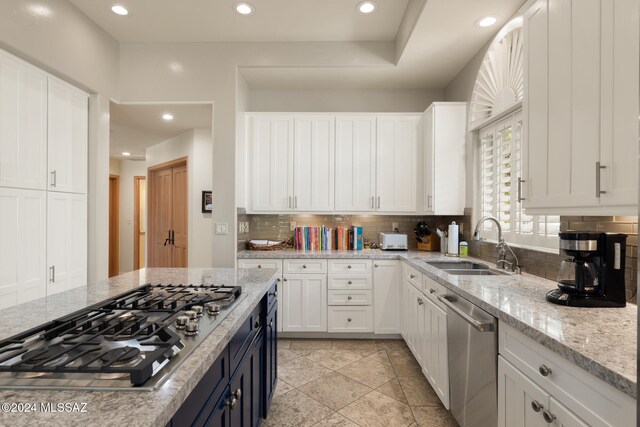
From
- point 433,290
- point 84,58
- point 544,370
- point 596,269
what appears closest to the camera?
point 544,370

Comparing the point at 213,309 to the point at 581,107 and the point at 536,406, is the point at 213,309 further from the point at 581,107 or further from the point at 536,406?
the point at 581,107

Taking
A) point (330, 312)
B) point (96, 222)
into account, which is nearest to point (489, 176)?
point (330, 312)

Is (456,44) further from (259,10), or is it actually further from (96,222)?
(96,222)

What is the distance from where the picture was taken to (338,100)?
13.1 feet

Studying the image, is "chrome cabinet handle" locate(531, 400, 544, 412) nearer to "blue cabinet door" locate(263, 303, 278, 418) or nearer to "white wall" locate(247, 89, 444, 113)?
"blue cabinet door" locate(263, 303, 278, 418)

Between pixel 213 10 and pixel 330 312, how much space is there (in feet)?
9.85

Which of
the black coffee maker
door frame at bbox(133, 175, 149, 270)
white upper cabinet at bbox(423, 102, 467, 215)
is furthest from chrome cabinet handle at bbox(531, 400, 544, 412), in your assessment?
door frame at bbox(133, 175, 149, 270)

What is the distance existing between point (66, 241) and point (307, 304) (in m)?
2.21

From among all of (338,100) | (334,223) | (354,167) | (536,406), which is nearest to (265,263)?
(334,223)

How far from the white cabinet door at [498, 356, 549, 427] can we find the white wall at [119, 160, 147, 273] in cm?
730

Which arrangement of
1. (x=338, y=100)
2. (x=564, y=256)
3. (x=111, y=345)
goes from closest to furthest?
(x=111, y=345) < (x=564, y=256) < (x=338, y=100)

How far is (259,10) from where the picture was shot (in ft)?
9.27

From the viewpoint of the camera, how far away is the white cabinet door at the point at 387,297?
338cm

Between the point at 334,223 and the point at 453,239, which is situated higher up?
the point at 334,223
